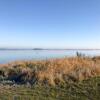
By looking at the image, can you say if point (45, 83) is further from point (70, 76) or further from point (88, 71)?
point (88, 71)

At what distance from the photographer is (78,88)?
8914 mm

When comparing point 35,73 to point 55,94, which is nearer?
point 55,94

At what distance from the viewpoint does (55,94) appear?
26.3 feet

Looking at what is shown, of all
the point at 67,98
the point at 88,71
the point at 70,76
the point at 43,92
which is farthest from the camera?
the point at 88,71

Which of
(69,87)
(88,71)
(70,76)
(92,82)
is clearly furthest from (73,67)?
(69,87)

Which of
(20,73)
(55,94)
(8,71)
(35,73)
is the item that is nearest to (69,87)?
(55,94)

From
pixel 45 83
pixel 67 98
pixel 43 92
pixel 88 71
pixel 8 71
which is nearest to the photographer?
pixel 67 98

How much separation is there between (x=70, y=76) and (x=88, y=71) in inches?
56.8

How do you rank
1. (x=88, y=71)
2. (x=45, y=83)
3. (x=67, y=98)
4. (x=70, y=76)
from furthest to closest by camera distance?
(x=88, y=71) < (x=70, y=76) < (x=45, y=83) < (x=67, y=98)

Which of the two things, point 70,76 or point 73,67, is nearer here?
point 70,76

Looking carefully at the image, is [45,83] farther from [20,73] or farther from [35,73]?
[20,73]

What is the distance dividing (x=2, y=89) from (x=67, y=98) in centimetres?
271

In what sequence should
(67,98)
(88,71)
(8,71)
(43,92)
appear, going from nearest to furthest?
(67,98) < (43,92) < (88,71) < (8,71)

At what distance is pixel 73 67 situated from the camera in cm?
1276
